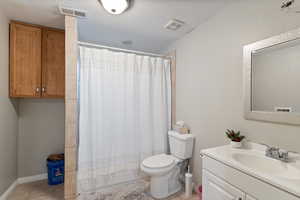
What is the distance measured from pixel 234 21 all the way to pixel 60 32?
2.41 meters

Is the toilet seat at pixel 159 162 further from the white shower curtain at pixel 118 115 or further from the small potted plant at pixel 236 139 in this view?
the small potted plant at pixel 236 139

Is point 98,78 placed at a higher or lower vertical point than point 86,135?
higher

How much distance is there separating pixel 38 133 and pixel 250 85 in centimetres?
303

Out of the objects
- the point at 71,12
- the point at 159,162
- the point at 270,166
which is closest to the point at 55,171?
the point at 159,162

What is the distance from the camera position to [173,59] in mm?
2582

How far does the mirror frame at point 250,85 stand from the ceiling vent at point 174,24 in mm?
918

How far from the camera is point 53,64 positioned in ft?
7.24

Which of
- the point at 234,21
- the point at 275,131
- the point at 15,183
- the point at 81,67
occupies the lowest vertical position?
the point at 15,183

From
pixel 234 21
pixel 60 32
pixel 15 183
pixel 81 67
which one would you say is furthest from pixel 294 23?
pixel 15 183

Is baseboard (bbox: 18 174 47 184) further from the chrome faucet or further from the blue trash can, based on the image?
the chrome faucet

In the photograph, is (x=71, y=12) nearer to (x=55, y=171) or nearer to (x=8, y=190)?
(x=55, y=171)

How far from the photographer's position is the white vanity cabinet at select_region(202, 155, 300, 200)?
86 centimetres

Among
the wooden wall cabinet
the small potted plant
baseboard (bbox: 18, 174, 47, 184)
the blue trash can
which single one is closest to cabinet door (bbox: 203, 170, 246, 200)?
the small potted plant

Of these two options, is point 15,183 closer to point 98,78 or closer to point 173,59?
point 98,78
